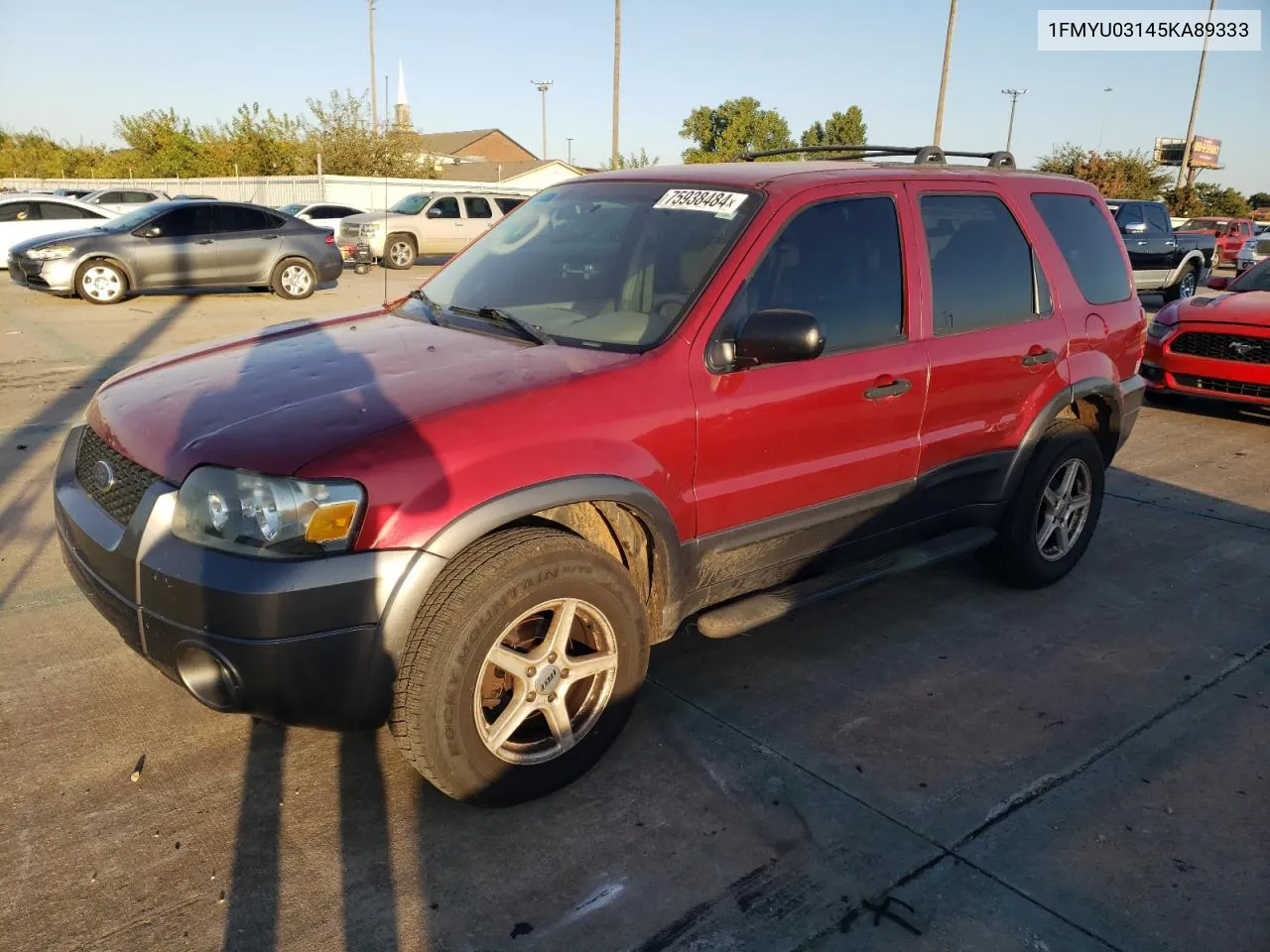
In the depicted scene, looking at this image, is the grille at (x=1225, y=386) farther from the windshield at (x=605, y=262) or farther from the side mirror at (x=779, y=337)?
the side mirror at (x=779, y=337)

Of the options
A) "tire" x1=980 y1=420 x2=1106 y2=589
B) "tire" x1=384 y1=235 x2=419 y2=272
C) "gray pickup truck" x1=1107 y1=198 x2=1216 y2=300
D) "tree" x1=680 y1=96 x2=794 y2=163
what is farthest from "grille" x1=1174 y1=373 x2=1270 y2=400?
"tree" x1=680 y1=96 x2=794 y2=163

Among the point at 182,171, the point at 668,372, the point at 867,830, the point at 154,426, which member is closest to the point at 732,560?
the point at 668,372

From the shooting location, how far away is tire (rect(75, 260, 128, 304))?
1357 centimetres

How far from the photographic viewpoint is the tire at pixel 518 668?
262cm

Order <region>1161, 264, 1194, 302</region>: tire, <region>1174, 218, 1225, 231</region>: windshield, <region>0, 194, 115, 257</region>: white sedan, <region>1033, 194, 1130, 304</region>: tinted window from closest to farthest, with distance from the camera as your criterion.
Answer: <region>1033, 194, 1130, 304</region>: tinted window < <region>0, 194, 115, 257</region>: white sedan < <region>1161, 264, 1194, 302</region>: tire < <region>1174, 218, 1225, 231</region>: windshield

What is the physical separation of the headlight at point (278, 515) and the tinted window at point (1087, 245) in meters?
3.58

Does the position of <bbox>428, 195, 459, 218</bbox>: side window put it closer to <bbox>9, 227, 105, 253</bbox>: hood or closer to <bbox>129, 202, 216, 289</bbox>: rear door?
<bbox>129, 202, 216, 289</bbox>: rear door

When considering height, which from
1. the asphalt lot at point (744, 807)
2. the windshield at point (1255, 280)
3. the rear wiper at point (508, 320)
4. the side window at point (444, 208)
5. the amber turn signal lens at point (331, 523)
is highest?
the side window at point (444, 208)

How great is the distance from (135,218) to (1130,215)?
16298mm

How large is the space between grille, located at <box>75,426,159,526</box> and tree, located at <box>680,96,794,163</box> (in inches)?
2320

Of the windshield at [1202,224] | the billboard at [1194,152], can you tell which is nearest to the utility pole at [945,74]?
the windshield at [1202,224]

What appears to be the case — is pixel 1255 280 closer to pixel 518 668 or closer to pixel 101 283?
pixel 518 668

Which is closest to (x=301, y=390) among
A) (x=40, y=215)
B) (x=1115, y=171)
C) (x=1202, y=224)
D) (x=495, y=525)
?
(x=495, y=525)

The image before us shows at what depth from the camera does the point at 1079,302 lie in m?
4.63
